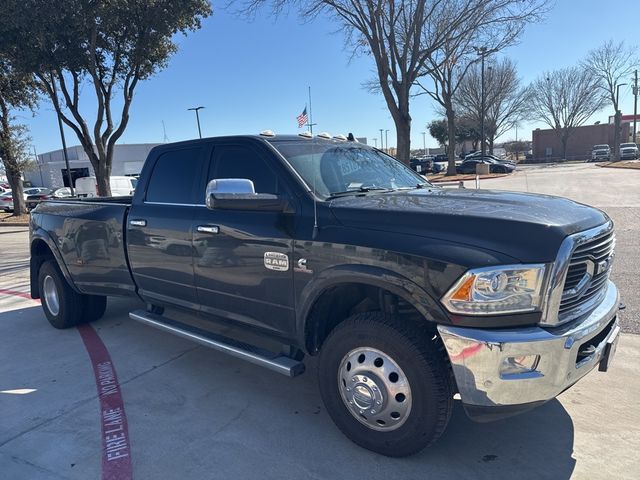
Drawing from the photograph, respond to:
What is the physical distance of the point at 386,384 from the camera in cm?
282

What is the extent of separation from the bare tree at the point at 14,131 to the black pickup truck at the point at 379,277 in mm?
18412

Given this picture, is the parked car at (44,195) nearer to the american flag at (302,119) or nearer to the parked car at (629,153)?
the american flag at (302,119)

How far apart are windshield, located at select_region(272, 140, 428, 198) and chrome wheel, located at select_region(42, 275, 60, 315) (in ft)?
12.1

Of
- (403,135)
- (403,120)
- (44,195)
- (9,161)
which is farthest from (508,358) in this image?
(44,195)

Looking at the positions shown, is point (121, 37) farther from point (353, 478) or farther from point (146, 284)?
point (353, 478)

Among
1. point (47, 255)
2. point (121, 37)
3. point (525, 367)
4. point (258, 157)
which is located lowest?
point (525, 367)

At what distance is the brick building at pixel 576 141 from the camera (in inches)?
2685

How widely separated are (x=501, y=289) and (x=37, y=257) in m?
5.68

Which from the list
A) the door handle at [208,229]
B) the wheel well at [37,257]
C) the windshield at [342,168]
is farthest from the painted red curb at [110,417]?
Result: the windshield at [342,168]

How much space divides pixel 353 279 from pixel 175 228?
1.89 metres

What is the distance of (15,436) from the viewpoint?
11.0 ft

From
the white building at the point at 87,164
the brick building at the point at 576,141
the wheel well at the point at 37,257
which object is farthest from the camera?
the brick building at the point at 576,141

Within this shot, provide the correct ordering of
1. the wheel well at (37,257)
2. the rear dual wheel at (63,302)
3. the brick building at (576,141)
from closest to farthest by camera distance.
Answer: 1. the rear dual wheel at (63,302)
2. the wheel well at (37,257)
3. the brick building at (576,141)

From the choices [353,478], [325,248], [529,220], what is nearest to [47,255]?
[325,248]
